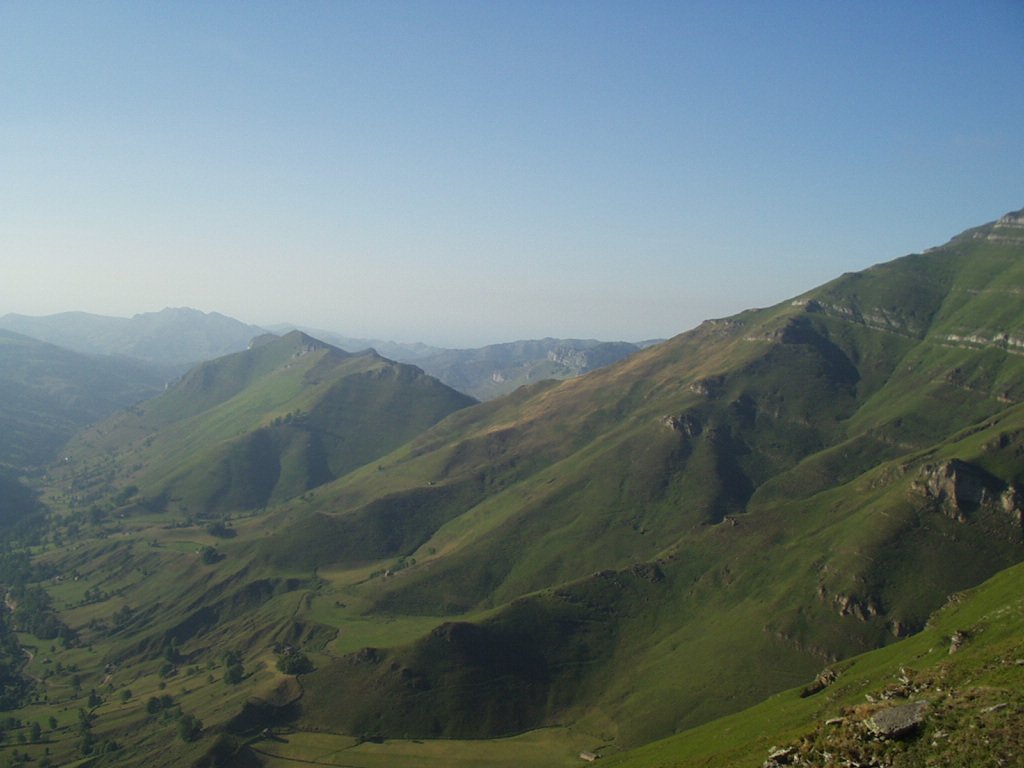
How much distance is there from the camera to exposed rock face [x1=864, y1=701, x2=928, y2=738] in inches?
2121

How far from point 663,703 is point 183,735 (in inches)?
5198

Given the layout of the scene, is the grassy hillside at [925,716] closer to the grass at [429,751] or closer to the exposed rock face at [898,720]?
the exposed rock face at [898,720]

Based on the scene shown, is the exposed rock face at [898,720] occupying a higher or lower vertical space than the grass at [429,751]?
higher

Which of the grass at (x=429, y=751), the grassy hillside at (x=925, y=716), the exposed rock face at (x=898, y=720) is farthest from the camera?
the grass at (x=429, y=751)

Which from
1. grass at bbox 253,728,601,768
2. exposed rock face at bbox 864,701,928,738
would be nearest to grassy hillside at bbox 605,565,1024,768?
exposed rock face at bbox 864,701,928,738

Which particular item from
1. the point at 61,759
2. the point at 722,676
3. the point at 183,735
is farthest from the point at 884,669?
the point at 61,759

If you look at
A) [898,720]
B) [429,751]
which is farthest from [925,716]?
[429,751]

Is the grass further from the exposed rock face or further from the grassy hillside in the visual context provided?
the exposed rock face

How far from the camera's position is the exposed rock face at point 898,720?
177 ft

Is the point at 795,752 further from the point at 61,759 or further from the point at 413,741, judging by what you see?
the point at 61,759

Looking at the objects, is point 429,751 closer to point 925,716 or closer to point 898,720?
point 898,720

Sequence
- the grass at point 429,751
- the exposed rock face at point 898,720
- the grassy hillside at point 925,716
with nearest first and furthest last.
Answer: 1. the grassy hillside at point 925,716
2. the exposed rock face at point 898,720
3. the grass at point 429,751

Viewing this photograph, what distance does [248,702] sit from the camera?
7854 inches

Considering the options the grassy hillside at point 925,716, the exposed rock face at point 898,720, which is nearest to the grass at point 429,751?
the grassy hillside at point 925,716
